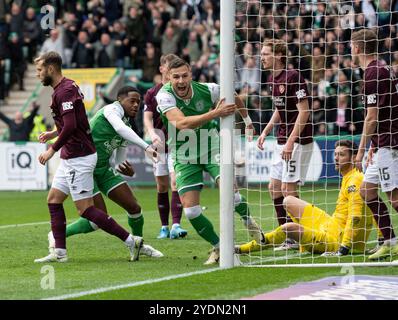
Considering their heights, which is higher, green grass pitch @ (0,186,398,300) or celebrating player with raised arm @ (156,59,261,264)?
celebrating player with raised arm @ (156,59,261,264)

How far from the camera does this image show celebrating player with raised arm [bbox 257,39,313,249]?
35.9 feet

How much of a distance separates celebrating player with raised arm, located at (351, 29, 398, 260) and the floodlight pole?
137 cm

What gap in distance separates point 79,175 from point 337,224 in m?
2.71

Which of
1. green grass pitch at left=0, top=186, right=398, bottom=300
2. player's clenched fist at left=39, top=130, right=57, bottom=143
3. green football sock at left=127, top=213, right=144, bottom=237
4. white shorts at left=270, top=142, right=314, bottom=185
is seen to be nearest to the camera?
green grass pitch at left=0, top=186, right=398, bottom=300

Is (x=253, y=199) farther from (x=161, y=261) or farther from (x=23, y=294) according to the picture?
(x=23, y=294)

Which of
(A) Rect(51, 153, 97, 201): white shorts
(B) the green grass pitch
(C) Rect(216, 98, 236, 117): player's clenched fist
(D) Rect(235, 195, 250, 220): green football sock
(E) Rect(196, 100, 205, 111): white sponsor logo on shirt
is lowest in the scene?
(B) the green grass pitch

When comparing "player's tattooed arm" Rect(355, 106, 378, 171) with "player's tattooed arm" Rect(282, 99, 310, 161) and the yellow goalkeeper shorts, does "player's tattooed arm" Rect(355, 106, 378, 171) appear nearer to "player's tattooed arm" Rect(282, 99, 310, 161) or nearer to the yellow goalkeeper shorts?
the yellow goalkeeper shorts

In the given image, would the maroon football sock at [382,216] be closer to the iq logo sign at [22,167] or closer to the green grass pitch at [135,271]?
the green grass pitch at [135,271]

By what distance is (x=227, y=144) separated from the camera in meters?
9.18

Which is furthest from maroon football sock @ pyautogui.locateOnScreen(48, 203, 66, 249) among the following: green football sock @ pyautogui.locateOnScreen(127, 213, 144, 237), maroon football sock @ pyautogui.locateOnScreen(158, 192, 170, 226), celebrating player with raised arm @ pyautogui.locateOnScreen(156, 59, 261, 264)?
maroon football sock @ pyautogui.locateOnScreen(158, 192, 170, 226)

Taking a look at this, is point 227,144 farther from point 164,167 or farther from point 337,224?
point 164,167

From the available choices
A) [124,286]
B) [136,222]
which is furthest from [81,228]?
[124,286]

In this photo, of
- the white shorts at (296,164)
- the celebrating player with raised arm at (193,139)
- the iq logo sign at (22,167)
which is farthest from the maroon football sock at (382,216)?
the iq logo sign at (22,167)

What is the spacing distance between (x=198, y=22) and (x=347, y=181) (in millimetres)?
16933
